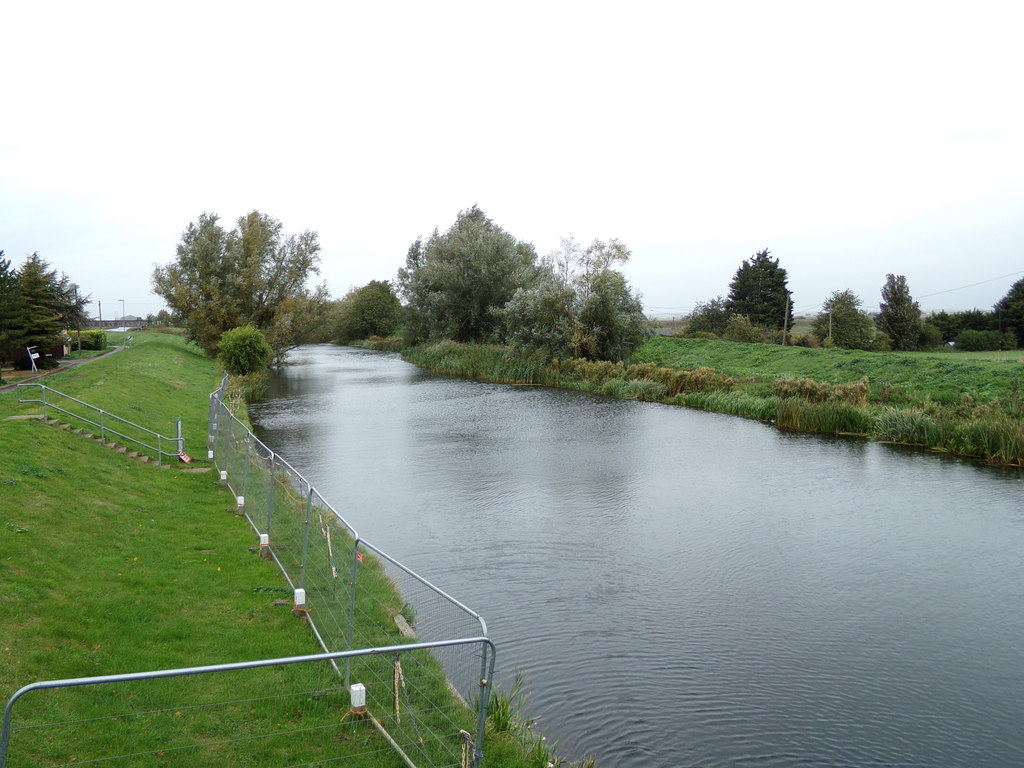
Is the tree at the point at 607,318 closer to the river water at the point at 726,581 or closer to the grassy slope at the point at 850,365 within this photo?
the grassy slope at the point at 850,365

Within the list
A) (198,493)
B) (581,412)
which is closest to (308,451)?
(198,493)

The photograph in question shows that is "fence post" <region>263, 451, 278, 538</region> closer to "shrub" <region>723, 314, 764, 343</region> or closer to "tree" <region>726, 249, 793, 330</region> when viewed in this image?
"shrub" <region>723, 314, 764, 343</region>

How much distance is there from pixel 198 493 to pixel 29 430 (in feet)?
12.9

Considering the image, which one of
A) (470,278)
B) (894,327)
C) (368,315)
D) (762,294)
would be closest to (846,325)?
(894,327)

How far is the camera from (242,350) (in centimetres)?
3800

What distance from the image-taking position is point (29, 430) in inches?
639

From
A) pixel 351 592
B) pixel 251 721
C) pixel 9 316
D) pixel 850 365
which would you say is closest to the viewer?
pixel 251 721

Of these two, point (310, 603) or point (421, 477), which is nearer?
point (310, 603)

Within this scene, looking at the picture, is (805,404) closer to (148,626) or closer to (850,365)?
(850,365)

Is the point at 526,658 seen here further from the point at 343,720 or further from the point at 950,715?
the point at 950,715

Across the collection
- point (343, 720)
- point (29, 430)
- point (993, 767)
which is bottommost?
point (993, 767)

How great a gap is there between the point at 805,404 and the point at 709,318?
40.9 metres

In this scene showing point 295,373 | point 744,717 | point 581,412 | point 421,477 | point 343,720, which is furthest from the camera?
point 295,373

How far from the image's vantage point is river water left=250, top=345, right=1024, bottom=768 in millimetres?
8273
